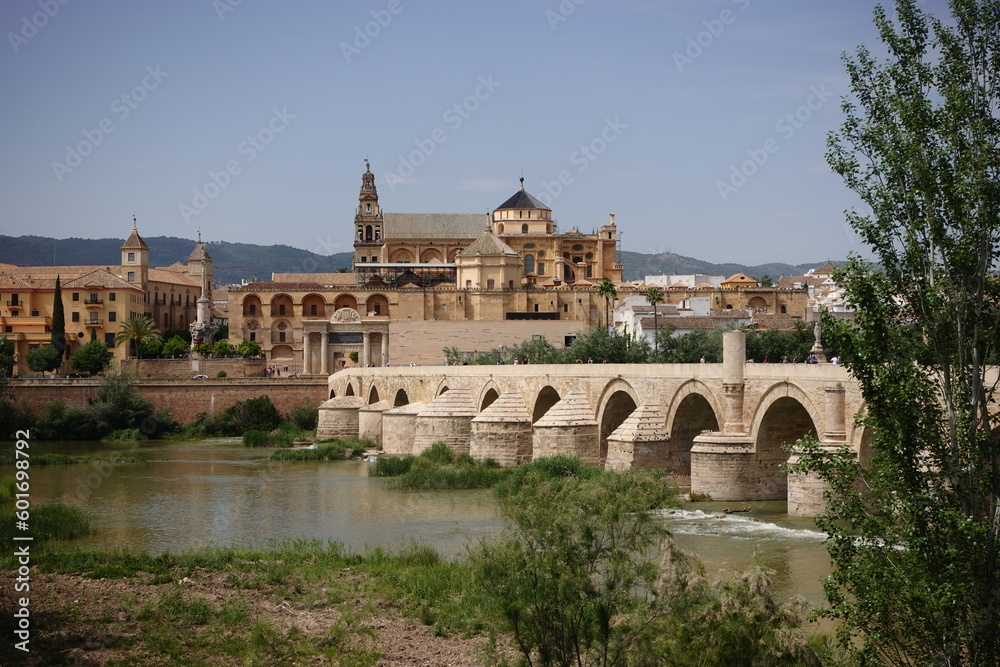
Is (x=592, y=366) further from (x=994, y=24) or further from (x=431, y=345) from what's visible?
(x=431, y=345)

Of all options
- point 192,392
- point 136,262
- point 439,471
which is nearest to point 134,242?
point 136,262

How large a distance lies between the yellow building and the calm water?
33802mm

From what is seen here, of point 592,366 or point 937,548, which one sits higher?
point 592,366

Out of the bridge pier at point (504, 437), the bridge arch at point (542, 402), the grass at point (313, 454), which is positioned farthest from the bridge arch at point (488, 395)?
the grass at point (313, 454)

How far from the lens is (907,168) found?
11164 mm

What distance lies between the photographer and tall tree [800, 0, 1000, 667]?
34.0ft

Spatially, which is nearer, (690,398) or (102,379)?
(690,398)

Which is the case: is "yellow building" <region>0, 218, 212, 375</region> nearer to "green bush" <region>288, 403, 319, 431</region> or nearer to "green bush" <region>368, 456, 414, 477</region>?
"green bush" <region>288, 403, 319, 431</region>

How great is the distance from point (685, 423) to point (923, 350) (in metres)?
15.4

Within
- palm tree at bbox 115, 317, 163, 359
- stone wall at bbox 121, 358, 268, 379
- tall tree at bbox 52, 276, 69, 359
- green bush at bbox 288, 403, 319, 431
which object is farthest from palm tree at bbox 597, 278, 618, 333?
tall tree at bbox 52, 276, 69, 359

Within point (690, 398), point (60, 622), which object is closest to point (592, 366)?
point (690, 398)

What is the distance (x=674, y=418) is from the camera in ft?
84.8

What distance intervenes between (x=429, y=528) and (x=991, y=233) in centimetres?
1322

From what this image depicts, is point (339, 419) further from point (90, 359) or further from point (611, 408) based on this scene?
point (90, 359)
